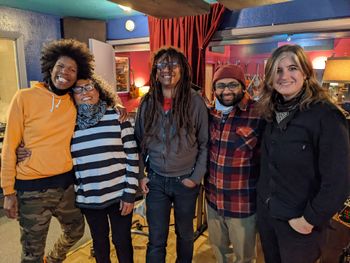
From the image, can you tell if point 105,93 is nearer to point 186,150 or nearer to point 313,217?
point 186,150

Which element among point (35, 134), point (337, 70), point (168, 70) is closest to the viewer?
point (35, 134)

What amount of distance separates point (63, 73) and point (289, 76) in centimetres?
111

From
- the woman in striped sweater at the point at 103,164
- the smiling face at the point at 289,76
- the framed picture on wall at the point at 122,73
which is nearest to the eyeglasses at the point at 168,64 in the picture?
the woman in striped sweater at the point at 103,164

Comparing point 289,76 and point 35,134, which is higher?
point 289,76

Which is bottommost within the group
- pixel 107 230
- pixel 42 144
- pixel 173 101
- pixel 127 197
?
pixel 107 230

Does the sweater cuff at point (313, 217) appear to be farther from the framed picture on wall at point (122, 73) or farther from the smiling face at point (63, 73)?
the framed picture on wall at point (122, 73)

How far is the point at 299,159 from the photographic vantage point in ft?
3.62

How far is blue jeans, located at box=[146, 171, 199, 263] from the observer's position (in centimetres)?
152

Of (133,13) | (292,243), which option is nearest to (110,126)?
(292,243)

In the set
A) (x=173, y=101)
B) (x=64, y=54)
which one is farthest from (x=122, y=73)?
(x=173, y=101)

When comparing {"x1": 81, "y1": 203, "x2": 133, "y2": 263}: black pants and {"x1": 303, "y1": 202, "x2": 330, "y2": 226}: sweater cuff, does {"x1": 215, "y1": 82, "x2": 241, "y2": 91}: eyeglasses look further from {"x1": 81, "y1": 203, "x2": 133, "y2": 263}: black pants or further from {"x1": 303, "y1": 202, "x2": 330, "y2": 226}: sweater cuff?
{"x1": 81, "y1": 203, "x2": 133, "y2": 263}: black pants

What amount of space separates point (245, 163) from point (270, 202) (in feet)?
0.78

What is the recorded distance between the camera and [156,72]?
1.52 metres

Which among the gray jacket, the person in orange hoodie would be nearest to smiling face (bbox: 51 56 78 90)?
the person in orange hoodie
